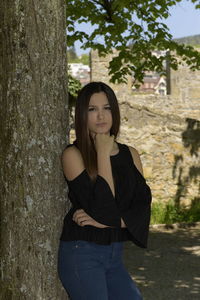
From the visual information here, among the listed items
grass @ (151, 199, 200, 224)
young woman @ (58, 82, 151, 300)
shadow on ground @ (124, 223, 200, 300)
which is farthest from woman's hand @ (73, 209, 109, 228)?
grass @ (151, 199, 200, 224)

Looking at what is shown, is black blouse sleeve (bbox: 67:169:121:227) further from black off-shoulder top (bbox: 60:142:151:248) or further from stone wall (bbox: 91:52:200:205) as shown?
stone wall (bbox: 91:52:200:205)

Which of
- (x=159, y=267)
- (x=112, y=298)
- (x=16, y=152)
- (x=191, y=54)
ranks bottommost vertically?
(x=159, y=267)

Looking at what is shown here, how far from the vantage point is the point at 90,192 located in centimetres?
272

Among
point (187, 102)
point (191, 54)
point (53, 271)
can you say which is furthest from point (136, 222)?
point (187, 102)

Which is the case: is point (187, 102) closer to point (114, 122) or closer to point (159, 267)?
point (159, 267)

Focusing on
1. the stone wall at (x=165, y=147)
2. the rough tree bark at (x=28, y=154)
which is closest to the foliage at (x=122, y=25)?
the stone wall at (x=165, y=147)

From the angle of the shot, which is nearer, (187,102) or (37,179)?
(37,179)

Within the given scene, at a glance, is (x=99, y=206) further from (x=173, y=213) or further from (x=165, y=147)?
(x=165, y=147)

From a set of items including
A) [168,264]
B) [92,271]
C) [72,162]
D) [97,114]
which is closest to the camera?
[92,271]

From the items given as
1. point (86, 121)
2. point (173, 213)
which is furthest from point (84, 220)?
point (173, 213)

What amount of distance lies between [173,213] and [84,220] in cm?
780

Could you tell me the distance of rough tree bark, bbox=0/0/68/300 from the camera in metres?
2.87

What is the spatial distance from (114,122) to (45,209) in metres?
0.63

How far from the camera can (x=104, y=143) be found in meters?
2.81
